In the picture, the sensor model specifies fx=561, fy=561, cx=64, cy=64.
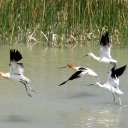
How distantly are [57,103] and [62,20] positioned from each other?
18.5 ft

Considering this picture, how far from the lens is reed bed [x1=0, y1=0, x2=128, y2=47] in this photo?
10953mm

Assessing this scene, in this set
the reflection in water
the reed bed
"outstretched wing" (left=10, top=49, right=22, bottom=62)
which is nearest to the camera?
the reflection in water

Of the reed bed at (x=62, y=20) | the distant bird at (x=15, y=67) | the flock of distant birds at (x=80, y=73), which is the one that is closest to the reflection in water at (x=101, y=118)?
the flock of distant birds at (x=80, y=73)

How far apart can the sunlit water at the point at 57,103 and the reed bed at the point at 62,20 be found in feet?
9.32

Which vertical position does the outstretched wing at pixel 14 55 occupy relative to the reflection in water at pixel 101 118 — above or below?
above

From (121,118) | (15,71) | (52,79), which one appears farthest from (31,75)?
(121,118)

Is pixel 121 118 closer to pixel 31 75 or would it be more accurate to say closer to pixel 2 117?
pixel 2 117

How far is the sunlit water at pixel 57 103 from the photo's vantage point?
4.82m

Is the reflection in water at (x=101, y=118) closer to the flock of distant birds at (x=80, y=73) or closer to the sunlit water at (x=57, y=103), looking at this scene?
the sunlit water at (x=57, y=103)

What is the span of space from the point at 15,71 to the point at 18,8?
599cm

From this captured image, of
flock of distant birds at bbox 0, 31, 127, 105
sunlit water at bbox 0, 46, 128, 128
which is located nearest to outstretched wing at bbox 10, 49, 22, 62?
flock of distant birds at bbox 0, 31, 127, 105

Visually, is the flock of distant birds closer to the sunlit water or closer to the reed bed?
the sunlit water

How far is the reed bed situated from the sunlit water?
2840 mm

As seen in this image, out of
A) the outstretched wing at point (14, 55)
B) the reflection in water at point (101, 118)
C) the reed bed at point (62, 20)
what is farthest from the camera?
the reed bed at point (62, 20)
